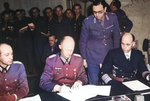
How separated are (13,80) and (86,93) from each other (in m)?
0.82

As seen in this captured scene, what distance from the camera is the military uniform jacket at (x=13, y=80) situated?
1.69 m

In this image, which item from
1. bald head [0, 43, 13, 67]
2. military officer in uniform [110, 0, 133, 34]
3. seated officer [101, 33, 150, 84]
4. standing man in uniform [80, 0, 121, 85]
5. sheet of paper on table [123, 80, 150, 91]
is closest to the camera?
sheet of paper on table [123, 80, 150, 91]

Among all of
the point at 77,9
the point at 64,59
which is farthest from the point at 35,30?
the point at 64,59

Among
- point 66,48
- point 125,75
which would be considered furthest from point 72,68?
point 125,75

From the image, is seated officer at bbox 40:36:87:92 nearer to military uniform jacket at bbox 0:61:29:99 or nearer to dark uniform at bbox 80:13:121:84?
military uniform jacket at bbox 0:61:29:99

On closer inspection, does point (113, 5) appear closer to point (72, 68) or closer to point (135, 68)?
point (135, 68)

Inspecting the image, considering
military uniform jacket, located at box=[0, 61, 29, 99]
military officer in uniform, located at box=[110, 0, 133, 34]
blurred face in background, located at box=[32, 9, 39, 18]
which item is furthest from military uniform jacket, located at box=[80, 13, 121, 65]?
blurred face in background, located at box=[32, 9, 39, 18]

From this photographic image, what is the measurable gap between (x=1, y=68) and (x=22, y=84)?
0.90 feet

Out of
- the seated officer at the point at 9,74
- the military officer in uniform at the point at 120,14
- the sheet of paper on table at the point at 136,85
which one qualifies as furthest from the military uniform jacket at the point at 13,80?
the military officer in uniform at the point at 120,14

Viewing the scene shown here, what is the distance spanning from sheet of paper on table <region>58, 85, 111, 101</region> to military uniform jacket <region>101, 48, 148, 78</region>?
0.47m

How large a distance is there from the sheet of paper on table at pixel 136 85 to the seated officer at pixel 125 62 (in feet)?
0.95

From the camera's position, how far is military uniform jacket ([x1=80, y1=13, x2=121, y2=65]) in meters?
2.29

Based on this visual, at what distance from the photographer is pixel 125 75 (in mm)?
2047

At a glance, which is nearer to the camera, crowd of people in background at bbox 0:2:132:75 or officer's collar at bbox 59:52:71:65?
officer's collar at bbox 59:52:71:65
